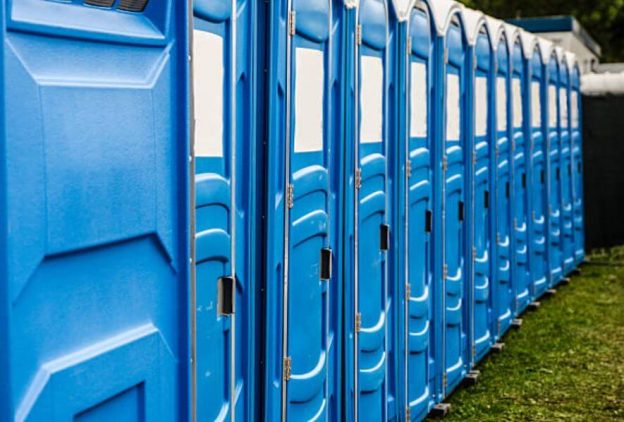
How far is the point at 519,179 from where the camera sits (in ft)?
27.3

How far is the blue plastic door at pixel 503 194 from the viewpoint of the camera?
7457 mm

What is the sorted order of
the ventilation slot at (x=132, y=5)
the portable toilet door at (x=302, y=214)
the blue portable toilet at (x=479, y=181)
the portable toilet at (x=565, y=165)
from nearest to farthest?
the ventilation slot at (x=132, y=5), the portable toilet door at (x=302, y=214), the blue portable toilet at (x=479, y=181), the portable toilet at (x=565, y=165)

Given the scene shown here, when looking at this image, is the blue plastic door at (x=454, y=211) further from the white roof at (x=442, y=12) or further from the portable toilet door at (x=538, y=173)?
the portable toilet door at (x=538, y=173)

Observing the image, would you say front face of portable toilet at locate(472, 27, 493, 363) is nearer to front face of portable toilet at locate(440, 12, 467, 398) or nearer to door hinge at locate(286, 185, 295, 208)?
front face of portable toilet at locate(440, 12, 467, 398)

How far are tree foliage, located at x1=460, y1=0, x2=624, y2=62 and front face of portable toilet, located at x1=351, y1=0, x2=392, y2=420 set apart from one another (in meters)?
29.3

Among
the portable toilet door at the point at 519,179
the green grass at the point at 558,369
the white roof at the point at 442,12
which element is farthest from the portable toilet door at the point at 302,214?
the portable toilet door at the point at 519,179

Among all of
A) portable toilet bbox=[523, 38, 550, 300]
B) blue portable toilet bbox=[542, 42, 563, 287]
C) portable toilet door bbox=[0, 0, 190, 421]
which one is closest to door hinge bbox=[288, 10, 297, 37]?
portable toilet door bbox=[0, 0, 190, 421]

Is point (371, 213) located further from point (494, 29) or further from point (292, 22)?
point (494, 29)

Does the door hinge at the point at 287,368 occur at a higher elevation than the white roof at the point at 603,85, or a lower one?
lower

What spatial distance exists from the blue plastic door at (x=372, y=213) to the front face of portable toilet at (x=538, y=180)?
3977 millimetres

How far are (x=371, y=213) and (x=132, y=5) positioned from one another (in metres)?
2.35

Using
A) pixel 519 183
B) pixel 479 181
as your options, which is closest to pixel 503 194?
pixel 519 183

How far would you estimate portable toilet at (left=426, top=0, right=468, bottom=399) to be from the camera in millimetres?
5828

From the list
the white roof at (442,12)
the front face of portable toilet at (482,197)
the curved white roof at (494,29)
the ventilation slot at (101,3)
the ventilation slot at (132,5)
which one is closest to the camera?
the ventilation slot at (101,3)
